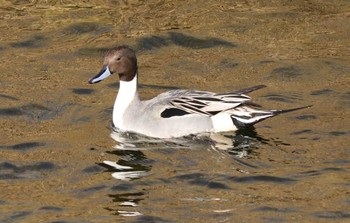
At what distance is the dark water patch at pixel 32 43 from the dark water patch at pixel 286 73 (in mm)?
3177

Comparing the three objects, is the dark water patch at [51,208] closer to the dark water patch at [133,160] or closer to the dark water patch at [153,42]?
the dark water patch at [133,160]

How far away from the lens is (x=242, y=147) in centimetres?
1079

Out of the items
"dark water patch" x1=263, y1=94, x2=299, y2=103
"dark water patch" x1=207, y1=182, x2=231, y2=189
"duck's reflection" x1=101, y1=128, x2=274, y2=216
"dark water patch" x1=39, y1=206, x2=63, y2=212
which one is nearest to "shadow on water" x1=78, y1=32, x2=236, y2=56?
"dark water patch" x1=263, y1=94, x2=299, y2=103

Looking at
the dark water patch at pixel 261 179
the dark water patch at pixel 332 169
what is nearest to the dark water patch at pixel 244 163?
the dark water patch at pixel 261 179

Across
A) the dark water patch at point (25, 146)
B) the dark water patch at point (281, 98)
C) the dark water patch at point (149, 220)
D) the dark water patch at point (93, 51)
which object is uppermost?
the dark water patch at point (93, 51)

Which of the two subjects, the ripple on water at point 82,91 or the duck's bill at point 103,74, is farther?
the ripple on water at point 82,91

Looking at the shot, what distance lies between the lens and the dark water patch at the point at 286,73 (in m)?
12.7

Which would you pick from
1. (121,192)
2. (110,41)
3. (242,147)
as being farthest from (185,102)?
(110,41)

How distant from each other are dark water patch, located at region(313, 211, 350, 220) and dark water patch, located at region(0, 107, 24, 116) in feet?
13.6

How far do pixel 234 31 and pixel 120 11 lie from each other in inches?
66.8

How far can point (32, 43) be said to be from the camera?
13906mm

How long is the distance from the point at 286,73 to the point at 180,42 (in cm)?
179

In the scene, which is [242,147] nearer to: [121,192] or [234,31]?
[121,192]

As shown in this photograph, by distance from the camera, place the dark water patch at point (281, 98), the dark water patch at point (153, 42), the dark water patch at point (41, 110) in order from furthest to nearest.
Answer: the dark water patch at point (153, 42)
the dark water patch at point (281, 98)
the dark water patch at point (41, 110)
